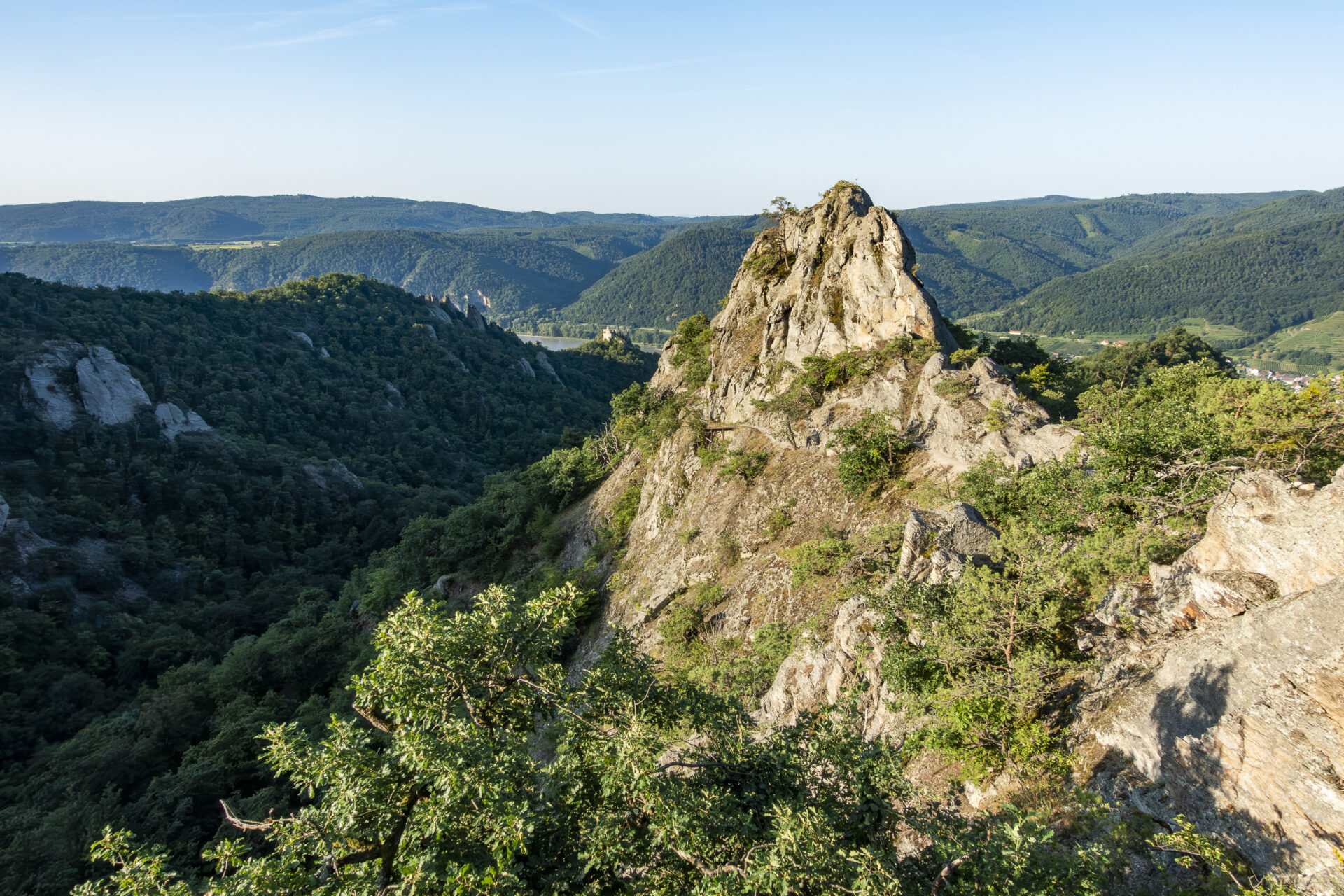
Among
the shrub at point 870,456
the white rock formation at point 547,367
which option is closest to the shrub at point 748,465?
the shrub at point 870,456

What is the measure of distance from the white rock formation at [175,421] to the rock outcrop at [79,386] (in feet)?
7.23

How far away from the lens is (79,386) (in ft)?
209

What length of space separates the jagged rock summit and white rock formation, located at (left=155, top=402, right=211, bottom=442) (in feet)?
216

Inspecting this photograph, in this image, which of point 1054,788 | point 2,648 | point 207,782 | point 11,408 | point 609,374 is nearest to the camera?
point 1054,788

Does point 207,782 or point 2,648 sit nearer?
point 207,782

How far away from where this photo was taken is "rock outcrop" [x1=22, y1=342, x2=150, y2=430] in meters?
61.0

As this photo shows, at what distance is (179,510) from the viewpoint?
60.9 m

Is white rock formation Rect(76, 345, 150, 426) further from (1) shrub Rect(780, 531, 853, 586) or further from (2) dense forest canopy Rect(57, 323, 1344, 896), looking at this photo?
(1) shrub Rect(780, 531, 853, 586)

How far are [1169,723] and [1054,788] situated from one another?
2.07 metres

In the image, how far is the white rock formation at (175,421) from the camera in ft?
220

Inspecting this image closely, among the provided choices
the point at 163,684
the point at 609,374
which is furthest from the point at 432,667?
the point at 609,374

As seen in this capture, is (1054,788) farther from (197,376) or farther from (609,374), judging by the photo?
(609,374)

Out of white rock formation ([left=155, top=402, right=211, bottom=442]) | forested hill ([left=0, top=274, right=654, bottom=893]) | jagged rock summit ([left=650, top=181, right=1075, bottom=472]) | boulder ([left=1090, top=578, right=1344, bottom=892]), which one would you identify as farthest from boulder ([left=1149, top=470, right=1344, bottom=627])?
white rock formation ([left=155, top=402, right=211, bottom=442])

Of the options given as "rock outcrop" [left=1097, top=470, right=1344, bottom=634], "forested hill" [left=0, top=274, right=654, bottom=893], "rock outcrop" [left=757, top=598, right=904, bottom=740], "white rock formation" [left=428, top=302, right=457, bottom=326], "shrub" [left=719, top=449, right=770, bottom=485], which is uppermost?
"white rock formation" [left=428, top=302, right=457, bottom=326]
